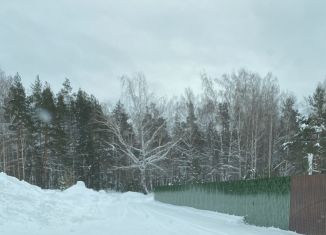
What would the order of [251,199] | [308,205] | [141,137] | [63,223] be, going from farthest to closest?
[141,137] < [251,199] < [63,223] < [308,205]

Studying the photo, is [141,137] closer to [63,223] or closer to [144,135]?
[144,135]

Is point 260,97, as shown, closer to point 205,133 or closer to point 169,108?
point 205,133

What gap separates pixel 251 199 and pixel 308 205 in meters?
5.71

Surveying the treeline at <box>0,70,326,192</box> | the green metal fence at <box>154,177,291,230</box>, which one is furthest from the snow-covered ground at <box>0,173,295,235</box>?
the treeline at <box>0,70,326,192</box>

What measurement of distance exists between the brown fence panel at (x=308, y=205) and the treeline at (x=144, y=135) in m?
33.2

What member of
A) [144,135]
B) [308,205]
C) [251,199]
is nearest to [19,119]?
[144,135]

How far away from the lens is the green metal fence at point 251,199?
1709 centimetres

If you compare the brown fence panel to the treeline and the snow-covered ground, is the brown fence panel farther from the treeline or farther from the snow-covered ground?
the treeline

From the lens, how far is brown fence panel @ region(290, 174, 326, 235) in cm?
1418

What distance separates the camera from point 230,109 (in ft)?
181

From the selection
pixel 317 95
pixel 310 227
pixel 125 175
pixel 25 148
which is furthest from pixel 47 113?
pixel 310 227

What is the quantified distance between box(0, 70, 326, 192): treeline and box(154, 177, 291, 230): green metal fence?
2244cm

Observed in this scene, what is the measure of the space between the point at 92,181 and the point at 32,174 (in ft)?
28.1

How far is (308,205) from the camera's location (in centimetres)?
1502
